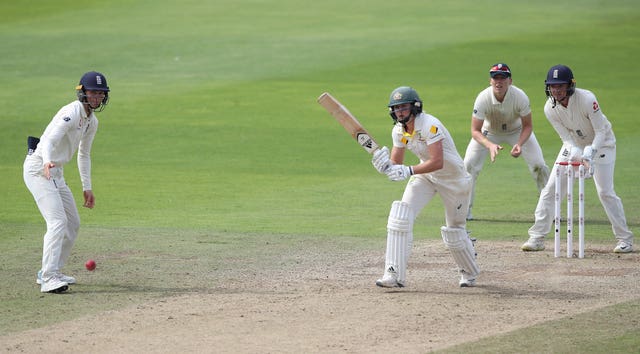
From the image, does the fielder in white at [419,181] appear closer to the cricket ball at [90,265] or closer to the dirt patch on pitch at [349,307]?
the dirt patch on pitch at [349,307]

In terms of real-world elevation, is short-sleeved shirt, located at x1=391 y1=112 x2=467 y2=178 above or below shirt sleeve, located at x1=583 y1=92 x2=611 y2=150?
below

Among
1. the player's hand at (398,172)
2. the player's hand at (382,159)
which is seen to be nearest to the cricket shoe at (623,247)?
the player's hand at (398,172)

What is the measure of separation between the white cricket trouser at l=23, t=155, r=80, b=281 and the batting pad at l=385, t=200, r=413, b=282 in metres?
2.96

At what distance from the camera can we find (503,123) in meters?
14.4

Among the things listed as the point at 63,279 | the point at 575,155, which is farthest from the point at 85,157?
the point at 575,155

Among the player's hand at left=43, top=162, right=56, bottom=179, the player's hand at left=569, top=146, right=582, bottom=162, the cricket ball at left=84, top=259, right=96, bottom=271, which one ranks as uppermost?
the player's hand at left=569, top=146, right=582, bottom=162

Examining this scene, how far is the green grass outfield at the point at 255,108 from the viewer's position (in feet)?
43.6

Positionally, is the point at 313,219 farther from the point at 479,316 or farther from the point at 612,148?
the point at 479,316

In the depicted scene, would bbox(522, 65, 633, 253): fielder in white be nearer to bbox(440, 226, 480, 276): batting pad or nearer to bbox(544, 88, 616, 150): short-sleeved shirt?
bbox(544, 88, 616, 150): short-sleeved shirt

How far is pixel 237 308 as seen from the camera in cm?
968

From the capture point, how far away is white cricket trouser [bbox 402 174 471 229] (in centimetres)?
1045

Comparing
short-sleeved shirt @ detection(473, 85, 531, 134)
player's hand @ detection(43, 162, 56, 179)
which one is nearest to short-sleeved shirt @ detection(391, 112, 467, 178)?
player's hand @ detection(43, 162, 56, 179)

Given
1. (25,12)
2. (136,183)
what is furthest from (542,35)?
(136,183)

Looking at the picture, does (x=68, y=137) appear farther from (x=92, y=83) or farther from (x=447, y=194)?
(x=447, y=194)
